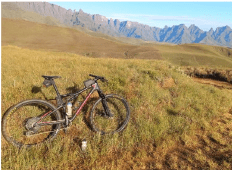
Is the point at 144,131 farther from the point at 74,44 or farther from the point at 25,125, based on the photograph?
the point at 74,44

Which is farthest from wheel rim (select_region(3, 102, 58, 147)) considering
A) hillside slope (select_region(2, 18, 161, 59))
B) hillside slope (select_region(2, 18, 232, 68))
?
hillside slope (select_region(2, 18, 161, 59))

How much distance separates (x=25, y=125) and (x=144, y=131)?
3439 millimetres

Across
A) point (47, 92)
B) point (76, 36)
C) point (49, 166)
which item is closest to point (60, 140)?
point (49, 166)

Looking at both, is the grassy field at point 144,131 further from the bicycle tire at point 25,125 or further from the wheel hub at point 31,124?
the wheel hub at point 31,124

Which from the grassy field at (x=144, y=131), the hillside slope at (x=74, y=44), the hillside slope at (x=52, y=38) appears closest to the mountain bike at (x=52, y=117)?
the grassy field at (x=144, y=131)

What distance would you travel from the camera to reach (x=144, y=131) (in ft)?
17.2

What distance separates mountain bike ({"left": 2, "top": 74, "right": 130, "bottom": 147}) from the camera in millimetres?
4203

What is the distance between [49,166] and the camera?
12.4 feet

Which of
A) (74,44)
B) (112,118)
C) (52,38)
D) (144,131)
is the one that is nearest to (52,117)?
(112,118)

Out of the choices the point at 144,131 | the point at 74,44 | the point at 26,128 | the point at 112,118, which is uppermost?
the point at 112,118

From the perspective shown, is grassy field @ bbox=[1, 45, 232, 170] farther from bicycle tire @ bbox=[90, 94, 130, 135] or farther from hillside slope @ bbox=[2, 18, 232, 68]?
hillside slope @ bbox=[2, 18, 232, 68]

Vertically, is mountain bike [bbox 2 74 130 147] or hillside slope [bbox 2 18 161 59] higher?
mountain bike [bbox 2 74 130 147]

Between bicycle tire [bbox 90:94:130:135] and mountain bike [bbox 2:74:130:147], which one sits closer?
mountain bike [bbox 2:74:130:147]

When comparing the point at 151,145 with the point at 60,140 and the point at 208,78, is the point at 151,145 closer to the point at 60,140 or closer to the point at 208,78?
the point at 60,140
